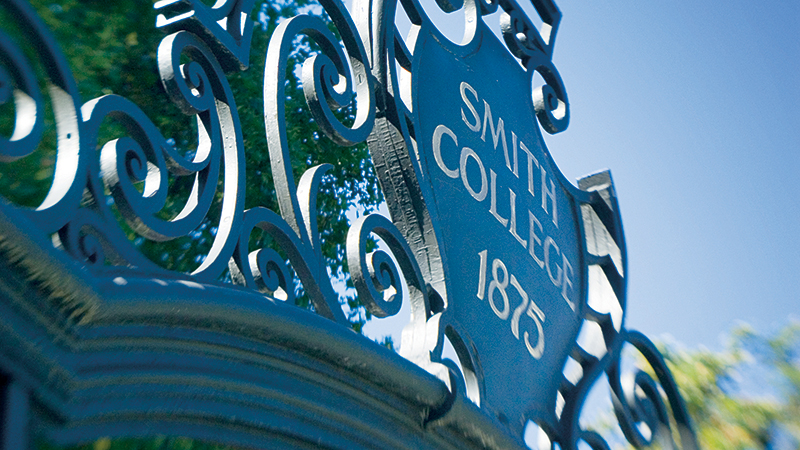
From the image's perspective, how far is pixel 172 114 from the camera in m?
4.66

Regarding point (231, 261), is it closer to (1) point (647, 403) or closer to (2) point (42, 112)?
(2) point (42, 112)

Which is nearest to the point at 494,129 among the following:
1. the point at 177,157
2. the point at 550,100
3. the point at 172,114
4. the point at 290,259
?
the point at 550,100

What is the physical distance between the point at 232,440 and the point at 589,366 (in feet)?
4.01

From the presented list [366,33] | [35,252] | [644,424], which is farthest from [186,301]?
[644,424]

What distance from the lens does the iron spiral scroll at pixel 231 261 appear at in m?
0.85

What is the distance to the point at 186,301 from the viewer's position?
935mm

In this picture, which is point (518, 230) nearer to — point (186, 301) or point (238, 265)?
point (238, 265)

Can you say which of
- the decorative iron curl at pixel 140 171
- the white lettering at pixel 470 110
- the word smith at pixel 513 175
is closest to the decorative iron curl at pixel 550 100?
the word smith at pixel 513 175

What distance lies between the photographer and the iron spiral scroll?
0.85 meters

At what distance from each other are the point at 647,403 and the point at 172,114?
3347mm

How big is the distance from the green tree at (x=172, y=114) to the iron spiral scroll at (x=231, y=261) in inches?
91.2

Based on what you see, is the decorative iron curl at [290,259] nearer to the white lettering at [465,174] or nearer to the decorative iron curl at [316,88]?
the decorative iron curl at [316,88]

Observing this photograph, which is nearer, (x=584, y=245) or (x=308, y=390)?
(x=308, y=390)

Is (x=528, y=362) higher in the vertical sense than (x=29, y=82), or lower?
lower
